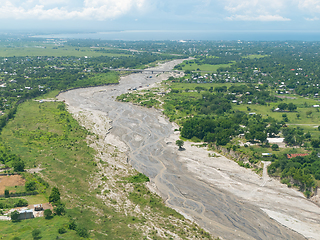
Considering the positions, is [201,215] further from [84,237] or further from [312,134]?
[312,134]

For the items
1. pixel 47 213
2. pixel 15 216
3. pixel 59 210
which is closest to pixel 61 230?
pixel 47 213

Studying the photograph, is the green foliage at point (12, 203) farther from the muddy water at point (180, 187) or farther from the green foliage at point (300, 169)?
the green foliage at point (300, 169)

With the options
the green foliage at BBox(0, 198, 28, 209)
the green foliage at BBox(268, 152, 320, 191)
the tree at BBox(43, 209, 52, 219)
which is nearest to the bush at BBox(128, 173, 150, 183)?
the tree at BBox(43, 209, 52, 219)

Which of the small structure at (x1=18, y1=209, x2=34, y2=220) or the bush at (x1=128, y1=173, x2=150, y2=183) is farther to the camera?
the bush at (x1=128, y1=173, x2=150, y2=183)

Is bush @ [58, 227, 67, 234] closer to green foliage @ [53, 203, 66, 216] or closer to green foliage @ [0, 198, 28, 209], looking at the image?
green foliage @ [53, 203, 66, 216]

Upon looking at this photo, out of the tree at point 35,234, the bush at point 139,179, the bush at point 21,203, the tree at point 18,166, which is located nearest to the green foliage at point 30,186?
the bush at point 21,203
